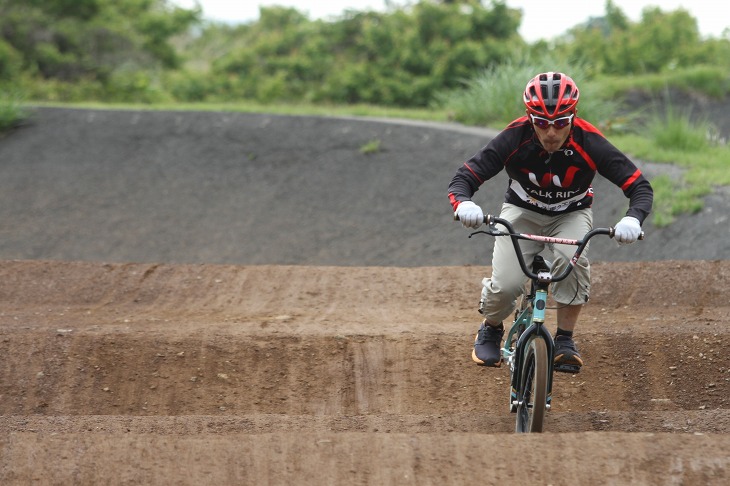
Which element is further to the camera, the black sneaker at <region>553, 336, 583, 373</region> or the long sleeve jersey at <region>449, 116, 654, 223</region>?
the black sneaker at <region>553, 336, 583, 373</region>

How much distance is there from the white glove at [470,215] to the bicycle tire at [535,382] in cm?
79

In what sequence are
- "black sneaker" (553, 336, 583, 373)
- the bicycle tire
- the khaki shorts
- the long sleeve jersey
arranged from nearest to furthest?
the bicycle tire < the long sleeve jersey < the khaki shorts < "black sneaker" (553, 336, 583, 373)

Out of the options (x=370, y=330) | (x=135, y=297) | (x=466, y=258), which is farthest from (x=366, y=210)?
(x=370, y=330)

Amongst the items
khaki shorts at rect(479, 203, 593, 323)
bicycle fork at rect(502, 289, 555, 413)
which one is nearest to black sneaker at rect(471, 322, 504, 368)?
bicycle fork at rect(502, 289, 555, 413)

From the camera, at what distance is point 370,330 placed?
346 inches

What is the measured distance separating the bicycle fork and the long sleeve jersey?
756 millimetres

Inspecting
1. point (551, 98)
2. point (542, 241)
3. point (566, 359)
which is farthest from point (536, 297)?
point (551, 98)

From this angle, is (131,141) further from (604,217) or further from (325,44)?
(325,44)

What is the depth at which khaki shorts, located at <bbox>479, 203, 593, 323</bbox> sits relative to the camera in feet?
19.8

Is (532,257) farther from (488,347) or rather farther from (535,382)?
(535,382)

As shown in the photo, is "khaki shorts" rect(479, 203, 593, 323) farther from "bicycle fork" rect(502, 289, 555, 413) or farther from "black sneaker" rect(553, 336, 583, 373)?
"black sneaker" rect(553, 336, 583, 373)

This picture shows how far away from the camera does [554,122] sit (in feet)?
18.8

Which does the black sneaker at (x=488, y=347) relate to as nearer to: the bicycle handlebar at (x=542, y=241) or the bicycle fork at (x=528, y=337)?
the bicycle fork at (x=528, y=337)

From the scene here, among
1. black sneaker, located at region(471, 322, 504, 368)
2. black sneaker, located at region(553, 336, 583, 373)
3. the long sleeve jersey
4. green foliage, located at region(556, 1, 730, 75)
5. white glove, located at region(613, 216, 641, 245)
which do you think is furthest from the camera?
green foliage, located at region(556, 1, 730, 75)
